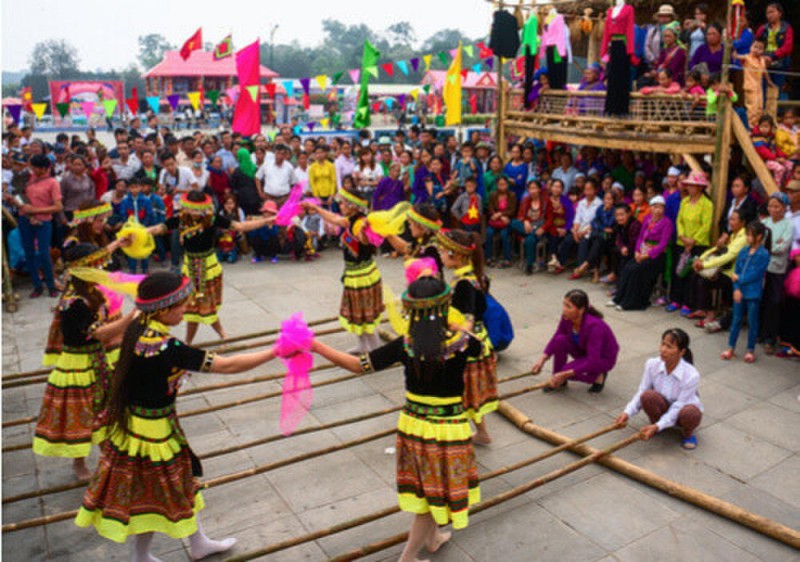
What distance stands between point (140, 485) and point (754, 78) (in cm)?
940

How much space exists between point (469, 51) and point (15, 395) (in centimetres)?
1624

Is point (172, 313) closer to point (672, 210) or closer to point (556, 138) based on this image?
point (672, 210)

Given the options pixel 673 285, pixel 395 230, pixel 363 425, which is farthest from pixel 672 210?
pixel 363 425

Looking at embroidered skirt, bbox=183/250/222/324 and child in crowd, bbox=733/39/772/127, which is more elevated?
child in crowd, bbox=733/39/772/127

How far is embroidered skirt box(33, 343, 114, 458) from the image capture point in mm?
4715

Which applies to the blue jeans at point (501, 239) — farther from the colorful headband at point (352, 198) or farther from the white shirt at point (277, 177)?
the colorful headband at point (352, 198)

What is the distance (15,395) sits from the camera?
255 inches

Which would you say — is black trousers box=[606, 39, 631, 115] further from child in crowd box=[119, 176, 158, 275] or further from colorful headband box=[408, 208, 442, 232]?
child in crowd box=[119, 176, 158, 275]

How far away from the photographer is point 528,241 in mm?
10773

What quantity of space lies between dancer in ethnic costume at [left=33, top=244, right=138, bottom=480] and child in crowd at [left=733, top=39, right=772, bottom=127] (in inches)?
339

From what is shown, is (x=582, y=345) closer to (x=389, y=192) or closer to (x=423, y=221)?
(x=423, y=221)

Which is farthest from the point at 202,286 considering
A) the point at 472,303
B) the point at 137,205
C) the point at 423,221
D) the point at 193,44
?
the point at 193,44

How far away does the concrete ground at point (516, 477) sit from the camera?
166 inches

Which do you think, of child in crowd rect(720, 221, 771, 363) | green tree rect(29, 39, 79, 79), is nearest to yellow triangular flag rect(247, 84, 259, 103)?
child in crowd rect(720, 221, 771, 363)
